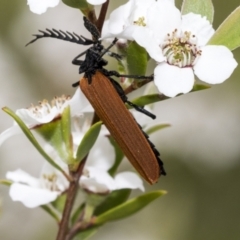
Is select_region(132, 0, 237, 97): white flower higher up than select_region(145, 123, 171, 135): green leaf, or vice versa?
select_region(132, 0, 237, 97): white flower

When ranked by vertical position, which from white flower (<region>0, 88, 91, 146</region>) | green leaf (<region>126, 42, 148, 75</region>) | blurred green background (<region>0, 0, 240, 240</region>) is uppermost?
green leaf (<region>126, 42, 148, 75</region>)

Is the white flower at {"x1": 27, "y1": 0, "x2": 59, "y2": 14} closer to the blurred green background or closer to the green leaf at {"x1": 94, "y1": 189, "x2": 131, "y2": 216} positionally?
the green leaf at {"x1": 94, "y1": 189, "x2": 131, "y2": 216}

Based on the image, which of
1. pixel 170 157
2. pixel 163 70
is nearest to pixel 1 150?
pixel 170 157

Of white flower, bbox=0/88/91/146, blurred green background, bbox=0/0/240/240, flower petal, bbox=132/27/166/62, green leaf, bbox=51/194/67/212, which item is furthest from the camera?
blurred green background, bbox=0/0/240/240

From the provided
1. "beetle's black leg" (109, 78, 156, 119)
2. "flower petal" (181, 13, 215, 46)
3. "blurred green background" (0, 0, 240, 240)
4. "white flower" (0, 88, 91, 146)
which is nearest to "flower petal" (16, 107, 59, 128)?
"white flower" (0, 88, 91, 146)

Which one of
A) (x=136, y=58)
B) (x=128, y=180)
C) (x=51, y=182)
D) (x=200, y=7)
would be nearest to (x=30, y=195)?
(x=51, y=182)

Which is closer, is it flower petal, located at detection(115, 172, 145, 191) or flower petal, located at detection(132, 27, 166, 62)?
flower petal, located at detection(132, 27, 166, 62)
